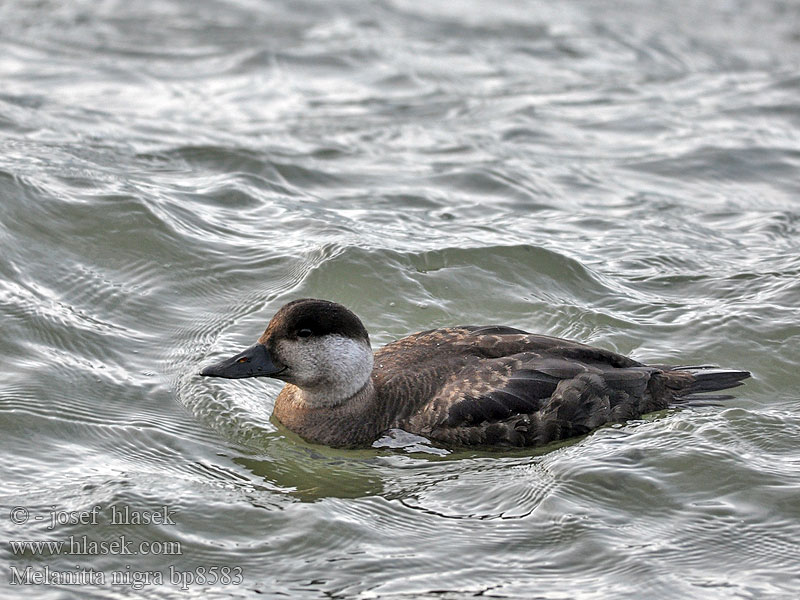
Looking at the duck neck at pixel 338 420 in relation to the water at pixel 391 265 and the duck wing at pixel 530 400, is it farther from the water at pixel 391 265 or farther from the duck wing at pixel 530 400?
the duck wing at pixel 530 400

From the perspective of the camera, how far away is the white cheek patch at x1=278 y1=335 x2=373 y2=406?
7.84 meters

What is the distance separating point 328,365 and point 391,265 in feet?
8.43

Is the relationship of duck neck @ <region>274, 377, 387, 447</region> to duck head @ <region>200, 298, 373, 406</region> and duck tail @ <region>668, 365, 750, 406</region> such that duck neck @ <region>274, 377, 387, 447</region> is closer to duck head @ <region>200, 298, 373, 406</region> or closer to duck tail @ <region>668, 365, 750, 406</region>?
duck head @ <region>200, 298, 373, 406</region>

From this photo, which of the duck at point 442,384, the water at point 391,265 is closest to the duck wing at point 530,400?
the duck at point 442,384

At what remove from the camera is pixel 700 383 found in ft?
27.5

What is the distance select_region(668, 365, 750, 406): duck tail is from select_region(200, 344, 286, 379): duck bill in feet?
9.12

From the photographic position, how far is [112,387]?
8.31m

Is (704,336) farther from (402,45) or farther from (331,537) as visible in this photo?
(402,45)

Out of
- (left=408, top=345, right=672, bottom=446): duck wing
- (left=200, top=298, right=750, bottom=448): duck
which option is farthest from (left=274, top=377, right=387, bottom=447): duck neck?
(left=408, top=345, right=672, bottom=446): duck wing

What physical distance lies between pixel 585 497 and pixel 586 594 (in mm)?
1088

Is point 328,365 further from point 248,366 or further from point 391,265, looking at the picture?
point 391,265
